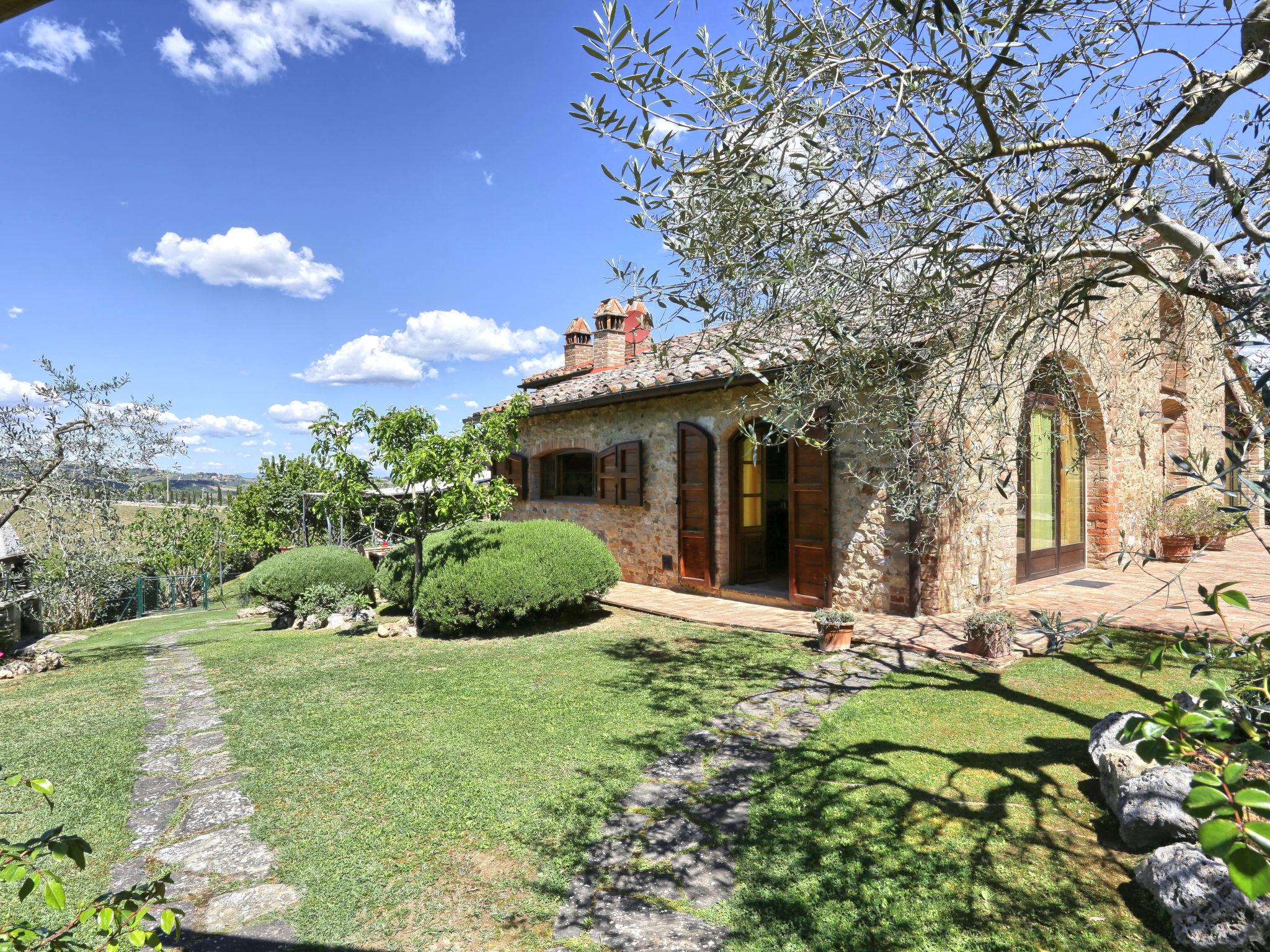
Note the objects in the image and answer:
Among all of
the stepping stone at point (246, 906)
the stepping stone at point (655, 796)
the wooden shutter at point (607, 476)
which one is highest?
the wooden shutter at point (607, 476)

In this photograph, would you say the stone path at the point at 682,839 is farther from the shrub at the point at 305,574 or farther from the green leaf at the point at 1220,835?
the shrub at the point at 305,574

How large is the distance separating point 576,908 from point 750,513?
310 inches

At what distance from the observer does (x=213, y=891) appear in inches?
115

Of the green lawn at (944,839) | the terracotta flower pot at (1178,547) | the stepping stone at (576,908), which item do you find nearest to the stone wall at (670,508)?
the green lawn at (944,839)

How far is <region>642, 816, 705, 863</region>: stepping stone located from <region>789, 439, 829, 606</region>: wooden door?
529 cm

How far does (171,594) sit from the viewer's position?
15.0 m

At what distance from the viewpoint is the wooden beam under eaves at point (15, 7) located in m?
1.15

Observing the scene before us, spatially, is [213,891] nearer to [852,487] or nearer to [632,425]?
[852,487]

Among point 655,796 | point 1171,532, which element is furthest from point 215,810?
point 1171,532

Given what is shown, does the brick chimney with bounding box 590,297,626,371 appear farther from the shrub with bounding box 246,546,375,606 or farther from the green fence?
the green fence

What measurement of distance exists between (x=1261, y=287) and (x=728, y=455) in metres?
6.98

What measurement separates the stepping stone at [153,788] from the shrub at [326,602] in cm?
602

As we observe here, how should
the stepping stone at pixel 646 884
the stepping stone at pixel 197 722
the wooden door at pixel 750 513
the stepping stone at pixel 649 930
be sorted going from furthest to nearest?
1. the wooden door at pixel 750 513
2. the stepping stone at pixel 197 722
3. the stepping stone at pixel 646 884
4. the stepping stone at pixel 649 930

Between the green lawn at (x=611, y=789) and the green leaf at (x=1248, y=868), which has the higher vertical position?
the green leaf at (x=1248, y=868)
